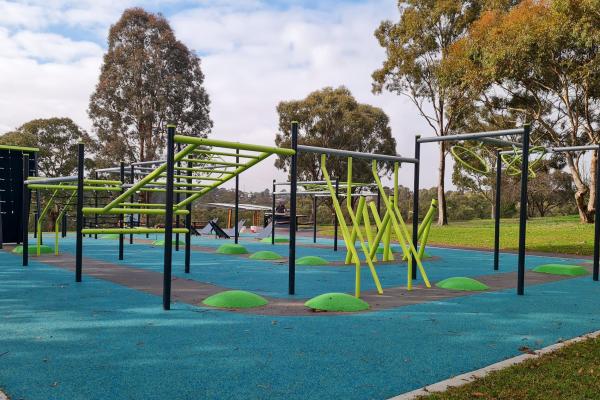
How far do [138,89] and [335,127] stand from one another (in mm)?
14295

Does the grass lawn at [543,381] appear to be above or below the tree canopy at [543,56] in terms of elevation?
below

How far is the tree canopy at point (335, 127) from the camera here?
3747 centimetres

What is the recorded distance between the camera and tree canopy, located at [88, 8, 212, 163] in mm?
30438

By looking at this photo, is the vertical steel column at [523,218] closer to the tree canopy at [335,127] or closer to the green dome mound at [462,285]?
the green dome mound at [462,285]

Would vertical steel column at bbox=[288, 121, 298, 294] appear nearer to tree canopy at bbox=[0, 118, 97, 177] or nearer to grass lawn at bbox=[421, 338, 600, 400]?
grass lawn at bbox=[421, 338, 600, 400]

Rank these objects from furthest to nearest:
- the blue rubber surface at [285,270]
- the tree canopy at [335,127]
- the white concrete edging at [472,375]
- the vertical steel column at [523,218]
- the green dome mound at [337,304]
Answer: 1. the tree canopy at [335,127]
2. the blue rubber surface at [285,270]
3. the vertical steel column at [523,218]
4. the green dome mound at [337,304]
5. the white concrete edging at [472,375]

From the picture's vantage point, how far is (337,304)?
592 centimetres

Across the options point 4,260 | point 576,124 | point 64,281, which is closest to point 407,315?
point 64,281

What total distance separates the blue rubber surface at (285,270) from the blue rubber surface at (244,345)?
1772mm

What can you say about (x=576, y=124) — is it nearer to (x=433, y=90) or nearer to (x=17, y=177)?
(x=433, y=90)

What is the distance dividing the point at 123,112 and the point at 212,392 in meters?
29.9

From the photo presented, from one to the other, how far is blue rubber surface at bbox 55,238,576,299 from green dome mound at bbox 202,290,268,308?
82cm

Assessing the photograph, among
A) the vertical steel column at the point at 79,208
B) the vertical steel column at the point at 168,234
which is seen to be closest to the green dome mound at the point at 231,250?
the vertical steel column at the point at 79,208

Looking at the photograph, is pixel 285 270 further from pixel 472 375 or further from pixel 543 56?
pixel 543 56
